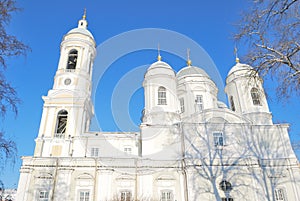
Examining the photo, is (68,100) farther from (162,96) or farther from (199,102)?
(199,102)

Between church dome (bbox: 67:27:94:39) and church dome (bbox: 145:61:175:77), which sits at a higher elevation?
church dome (bbox: 67:27:94:39)

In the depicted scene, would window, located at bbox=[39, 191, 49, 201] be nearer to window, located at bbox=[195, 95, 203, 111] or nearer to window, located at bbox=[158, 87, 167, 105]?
window, located at bbox=[158, 87, 167, 105]

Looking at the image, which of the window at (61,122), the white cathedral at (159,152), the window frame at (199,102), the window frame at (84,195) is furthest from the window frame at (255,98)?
the window at (61,122)

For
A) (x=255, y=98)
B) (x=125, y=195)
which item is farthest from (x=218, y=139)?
(x=125, y=195)

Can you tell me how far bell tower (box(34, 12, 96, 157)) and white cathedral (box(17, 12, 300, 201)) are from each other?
90mm

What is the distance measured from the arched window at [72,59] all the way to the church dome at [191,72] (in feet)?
39.8

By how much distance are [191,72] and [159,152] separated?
12538 millimetres

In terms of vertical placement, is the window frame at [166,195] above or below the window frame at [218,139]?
below

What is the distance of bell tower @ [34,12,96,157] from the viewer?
2216 cm

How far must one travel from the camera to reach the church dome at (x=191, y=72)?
1175 inches

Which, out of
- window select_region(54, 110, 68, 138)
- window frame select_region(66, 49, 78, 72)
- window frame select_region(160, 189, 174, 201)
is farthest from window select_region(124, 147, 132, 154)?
window frame select_region(66, 49, 78, 72)

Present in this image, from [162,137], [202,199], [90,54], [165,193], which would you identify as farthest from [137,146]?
[90,54]

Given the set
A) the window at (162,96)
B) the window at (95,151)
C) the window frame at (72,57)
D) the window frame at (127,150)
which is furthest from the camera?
the window frame at (72,57)

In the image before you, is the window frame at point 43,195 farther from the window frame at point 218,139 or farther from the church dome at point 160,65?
the church dome at point 160,65
